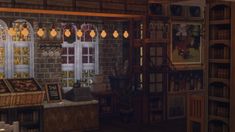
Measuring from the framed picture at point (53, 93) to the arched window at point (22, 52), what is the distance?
51.0 inches

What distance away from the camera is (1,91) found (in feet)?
27.2

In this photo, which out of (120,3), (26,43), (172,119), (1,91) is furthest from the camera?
(172,119)

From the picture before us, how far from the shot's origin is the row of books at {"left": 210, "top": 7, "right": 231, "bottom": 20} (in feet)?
23.4

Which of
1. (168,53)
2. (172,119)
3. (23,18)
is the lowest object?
(172,119)

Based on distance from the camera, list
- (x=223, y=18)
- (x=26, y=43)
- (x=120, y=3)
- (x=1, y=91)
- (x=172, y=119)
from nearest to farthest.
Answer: (x=223, y=18), (x=1, y=91), (x=120, y=3), (x=26, y=43), (x=172, y=119)

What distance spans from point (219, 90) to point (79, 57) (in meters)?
5.15

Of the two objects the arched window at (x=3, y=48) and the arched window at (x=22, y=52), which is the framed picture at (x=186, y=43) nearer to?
the arched window at (x=22, y=52)

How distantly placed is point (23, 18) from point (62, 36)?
129 cm

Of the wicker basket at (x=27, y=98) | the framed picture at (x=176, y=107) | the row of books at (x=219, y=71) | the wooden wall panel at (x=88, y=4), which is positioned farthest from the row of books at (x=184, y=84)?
the wicker basket at (x=27, y=98)

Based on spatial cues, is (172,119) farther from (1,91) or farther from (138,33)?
(1,91)

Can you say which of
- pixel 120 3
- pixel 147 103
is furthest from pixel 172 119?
pixel 120 3

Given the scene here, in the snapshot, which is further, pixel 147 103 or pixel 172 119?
Answer: pixel 172 119

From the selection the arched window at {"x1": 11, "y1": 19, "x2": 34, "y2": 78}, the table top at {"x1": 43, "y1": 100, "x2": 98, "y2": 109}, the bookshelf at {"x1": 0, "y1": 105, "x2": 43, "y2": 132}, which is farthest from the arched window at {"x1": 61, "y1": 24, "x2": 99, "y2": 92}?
the bookshelf at {"x1": 0, "y1": 105, "x2": 43, "y2": 132}

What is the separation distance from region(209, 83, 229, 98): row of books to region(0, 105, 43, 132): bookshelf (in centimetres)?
406
